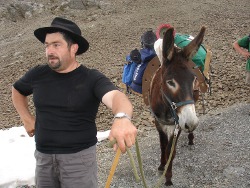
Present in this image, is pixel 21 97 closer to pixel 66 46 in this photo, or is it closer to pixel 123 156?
pixel 66 46

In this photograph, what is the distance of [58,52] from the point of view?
3064 millimetres

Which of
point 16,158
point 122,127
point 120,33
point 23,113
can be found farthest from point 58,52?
point 120,33

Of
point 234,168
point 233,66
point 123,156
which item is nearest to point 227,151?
point 234,168

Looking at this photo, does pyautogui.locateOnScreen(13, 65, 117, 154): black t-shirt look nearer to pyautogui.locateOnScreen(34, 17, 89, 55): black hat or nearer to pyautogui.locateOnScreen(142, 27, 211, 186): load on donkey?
pyautogui.locateOnScreen(34, 17, 89, 55): black hat

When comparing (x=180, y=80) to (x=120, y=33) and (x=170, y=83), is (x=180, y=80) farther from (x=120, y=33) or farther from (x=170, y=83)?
(x=120, y=33)

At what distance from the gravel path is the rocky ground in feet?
1.30

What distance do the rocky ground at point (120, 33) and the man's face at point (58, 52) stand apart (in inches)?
125

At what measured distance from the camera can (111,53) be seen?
13586mm

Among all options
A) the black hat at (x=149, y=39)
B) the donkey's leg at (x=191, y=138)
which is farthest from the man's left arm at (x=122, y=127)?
the donkey's leg at (x=191, y=138)

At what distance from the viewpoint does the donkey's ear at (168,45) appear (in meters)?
3.98

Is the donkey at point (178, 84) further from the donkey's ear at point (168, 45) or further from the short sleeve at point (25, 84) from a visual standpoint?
the short sleeve at point (25, 84)

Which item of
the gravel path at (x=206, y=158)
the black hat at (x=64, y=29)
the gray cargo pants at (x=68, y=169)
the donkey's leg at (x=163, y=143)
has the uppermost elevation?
the black hat at (x=64, y=29)

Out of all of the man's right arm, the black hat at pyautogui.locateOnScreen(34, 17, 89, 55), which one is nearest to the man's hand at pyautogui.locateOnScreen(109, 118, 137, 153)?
the black hat at pyautogui.locateOnScreen(34, 17, 89, 55)

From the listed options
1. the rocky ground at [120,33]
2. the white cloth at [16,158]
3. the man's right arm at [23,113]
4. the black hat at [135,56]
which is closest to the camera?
the man's right arm at [23,113]
